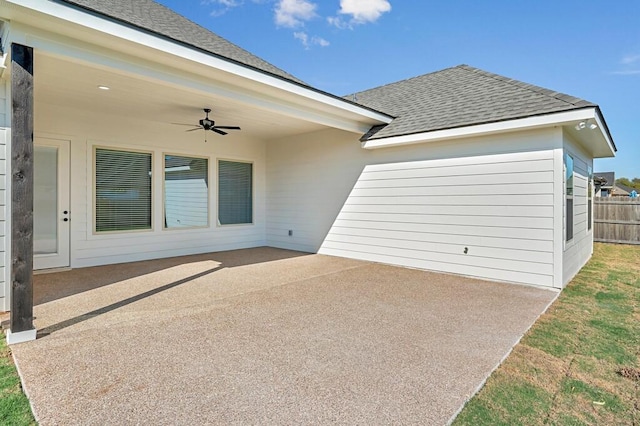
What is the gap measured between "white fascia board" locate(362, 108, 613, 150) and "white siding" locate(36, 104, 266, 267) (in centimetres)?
362

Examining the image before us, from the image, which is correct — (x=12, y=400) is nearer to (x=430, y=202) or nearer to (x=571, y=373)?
(x=571, y=373)

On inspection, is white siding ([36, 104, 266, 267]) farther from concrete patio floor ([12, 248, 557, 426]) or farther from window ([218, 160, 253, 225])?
concrete patio floor ([12, 248, 557, 426])

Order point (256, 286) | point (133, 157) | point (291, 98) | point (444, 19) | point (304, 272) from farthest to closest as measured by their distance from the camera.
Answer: point (444, 19) < point (133, 157) < point (304, 272) < point (291, 98) < point (256, 286)

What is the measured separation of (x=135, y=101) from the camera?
18.9 ft

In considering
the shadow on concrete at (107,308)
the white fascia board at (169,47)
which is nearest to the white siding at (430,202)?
the white fascia board at (169,47)

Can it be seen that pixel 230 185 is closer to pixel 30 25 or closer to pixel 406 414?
pixel 30 25

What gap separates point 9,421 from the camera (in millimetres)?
1959

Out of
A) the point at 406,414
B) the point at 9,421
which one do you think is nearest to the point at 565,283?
the point at 406,414

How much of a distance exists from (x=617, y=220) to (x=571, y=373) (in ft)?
35.5

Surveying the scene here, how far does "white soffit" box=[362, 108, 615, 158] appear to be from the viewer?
4.78m

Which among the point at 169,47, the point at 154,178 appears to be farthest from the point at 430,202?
the point at 154,178

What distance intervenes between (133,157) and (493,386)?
726 centimetres

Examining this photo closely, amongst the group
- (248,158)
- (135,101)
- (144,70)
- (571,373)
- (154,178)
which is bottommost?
(571,373)

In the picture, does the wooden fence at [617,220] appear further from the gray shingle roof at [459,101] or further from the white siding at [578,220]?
the gray shingle roof at [459,101]
